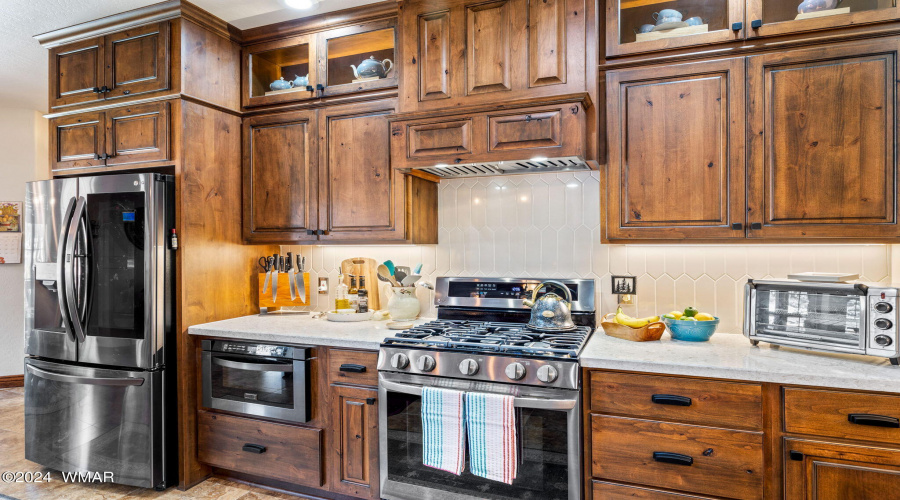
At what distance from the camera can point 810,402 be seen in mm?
1638

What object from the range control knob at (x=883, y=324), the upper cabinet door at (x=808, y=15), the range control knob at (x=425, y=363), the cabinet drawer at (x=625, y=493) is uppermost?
the upper cabinet door at (x=808, y=15)

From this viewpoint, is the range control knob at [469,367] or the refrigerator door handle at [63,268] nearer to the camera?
the range control knob at [469,367]

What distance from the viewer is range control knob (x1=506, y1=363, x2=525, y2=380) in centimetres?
191

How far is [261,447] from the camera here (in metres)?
2.44

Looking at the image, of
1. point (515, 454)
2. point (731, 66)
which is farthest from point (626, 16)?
point (515, 454)

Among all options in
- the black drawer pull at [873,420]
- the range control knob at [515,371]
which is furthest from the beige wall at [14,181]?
the black drawer pull at [873,420]

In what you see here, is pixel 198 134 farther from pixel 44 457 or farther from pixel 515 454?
pixel 515 454

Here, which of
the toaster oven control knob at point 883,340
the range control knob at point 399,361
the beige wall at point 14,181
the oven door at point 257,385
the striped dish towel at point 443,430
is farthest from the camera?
the beige wall at point 14,181

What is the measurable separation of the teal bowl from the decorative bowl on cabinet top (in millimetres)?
1895

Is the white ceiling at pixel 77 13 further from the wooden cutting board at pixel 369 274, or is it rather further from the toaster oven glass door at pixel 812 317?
the toaster oven glass door at pixel 812 317

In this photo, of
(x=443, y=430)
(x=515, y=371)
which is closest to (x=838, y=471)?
(x=515, y=371)

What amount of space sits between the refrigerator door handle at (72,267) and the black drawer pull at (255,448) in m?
1.03

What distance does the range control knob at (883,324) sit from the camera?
5.45ft

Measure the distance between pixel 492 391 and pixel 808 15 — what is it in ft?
6.29
